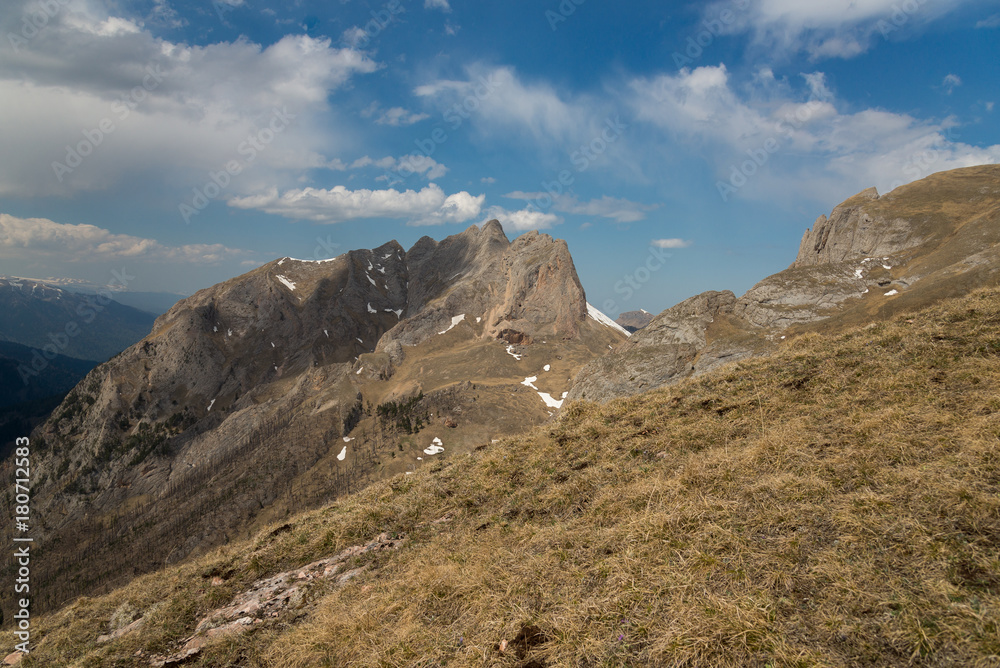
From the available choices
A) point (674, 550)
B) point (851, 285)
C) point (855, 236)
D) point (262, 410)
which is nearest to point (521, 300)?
point (855, 236)

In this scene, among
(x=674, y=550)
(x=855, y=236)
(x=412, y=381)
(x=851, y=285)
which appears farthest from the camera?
(x=412, y=381)

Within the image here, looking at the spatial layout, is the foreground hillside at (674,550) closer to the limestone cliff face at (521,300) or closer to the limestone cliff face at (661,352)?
the limestone cliff face at (661,352)

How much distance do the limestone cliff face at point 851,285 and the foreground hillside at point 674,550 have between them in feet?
162

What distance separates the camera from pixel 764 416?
1117 centimetres

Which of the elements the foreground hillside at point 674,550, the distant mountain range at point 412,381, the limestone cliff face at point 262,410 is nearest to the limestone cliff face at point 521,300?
the limestone cliff face at point 262,410

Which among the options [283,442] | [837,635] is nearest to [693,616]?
[837,635]

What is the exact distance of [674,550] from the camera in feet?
21.0

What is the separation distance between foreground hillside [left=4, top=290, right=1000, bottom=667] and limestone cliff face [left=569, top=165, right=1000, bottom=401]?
1947 inches

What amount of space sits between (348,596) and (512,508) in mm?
3991

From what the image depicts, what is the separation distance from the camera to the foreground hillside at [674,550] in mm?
4719

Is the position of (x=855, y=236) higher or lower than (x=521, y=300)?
lower

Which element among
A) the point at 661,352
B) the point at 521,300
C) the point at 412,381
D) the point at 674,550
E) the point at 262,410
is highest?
the point at 521,300

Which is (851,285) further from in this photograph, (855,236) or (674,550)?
(674,550)

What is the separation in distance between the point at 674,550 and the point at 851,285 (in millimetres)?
75904
